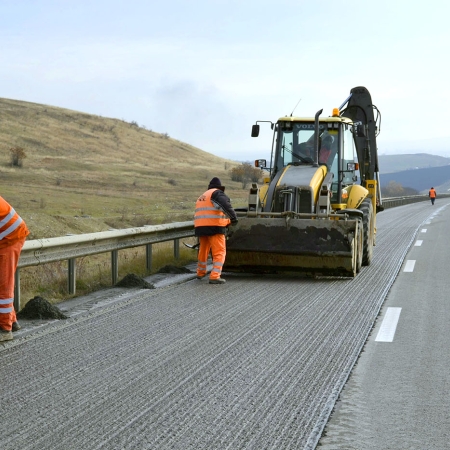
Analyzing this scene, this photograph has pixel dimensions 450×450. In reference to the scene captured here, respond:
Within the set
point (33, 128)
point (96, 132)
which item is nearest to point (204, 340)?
point (33, 128)

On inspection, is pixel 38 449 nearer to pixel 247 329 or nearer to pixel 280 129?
pixel 247 329

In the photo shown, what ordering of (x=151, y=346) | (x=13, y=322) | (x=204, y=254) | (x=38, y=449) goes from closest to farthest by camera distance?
(x=38, y=449)
(x=151, y=346)
(x=13, y=322)
(x=204, y=254)

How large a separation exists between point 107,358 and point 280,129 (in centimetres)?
875

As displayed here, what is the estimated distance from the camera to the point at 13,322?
8367 millimetres

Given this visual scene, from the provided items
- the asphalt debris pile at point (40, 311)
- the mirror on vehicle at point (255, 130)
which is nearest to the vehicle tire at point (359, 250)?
the mirror on vehicle at point (255, 130)

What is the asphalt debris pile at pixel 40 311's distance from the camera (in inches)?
355

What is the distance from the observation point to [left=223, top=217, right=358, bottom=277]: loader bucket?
42.3 ft

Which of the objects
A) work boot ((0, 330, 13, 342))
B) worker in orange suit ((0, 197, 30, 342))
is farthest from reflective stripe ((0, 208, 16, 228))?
work boot ((0, 330, 13, 342))

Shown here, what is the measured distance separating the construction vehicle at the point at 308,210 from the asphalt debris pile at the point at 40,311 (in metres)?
4.67

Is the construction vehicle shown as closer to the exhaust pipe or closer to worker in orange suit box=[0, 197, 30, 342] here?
the exhaust pipe

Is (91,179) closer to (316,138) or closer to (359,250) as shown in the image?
(316,138)

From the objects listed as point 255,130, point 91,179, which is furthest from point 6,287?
point 91,179

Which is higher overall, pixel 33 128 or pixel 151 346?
pixel 33 128

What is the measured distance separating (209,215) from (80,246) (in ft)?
8.21
